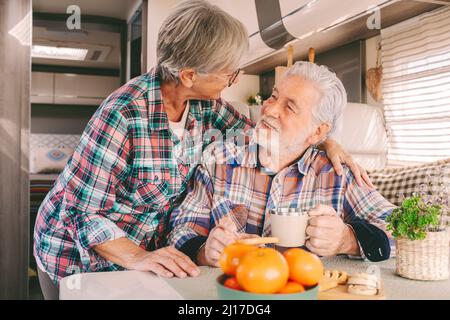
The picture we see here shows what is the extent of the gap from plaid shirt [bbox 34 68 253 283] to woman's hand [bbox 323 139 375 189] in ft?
1.31

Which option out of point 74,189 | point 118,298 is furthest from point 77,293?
point 74,189

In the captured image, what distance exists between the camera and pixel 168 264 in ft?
3.33

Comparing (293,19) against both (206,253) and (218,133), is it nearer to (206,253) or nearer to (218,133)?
(218,133)

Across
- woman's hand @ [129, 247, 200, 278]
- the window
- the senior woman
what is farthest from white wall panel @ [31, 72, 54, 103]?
the window

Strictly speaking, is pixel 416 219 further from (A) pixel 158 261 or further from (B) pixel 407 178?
(B) pixel 407 178

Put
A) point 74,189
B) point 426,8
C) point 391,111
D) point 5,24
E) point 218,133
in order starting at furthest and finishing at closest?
point 391,111
point 426,8
point 5,24
point 218,133
point 74,189

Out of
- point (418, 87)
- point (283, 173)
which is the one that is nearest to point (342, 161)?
point (283, 173)

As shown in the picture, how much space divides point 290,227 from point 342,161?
1.57ft

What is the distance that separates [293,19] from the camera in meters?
2.27

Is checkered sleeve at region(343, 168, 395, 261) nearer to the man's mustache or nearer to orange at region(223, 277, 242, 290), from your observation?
the man's mustache

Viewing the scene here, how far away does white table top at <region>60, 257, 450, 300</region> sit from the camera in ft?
2.85

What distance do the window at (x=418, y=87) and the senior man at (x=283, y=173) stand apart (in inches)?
57.3

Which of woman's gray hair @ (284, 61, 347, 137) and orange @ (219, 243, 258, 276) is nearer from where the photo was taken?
orange @ (219, 243, 258, 276)

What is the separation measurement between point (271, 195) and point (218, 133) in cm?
31
